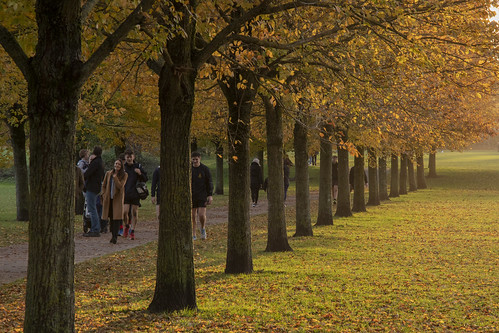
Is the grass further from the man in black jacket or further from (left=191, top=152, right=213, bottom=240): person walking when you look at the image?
the man in black jacket

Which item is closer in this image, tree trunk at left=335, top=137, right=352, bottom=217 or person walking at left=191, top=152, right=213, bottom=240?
person walking at left=191, top=152, right=213, bottom=240

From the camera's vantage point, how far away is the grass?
800 centimetres

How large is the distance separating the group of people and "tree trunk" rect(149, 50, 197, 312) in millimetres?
7743

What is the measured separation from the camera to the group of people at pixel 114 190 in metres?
16.2

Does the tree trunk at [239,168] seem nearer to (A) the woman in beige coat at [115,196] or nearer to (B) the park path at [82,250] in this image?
(B) the park path at [82,250]

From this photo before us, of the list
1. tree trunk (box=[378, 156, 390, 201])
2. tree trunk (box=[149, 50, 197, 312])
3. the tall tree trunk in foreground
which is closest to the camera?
tree trunk (box=[149, 50, 197, 312])

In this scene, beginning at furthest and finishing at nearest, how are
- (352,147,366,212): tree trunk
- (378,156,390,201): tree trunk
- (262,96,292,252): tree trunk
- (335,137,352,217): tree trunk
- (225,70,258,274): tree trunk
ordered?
(378,156,390,201): tree trunk
(352,147,366,212): tree trunk
(335,137,352,217): tree trunk
(262,96,292,252): tree trunk
(225,70,258,274): tree trunk

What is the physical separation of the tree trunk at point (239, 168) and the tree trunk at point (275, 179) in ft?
8.80

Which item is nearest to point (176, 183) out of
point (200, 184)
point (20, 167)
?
point (200, 184)

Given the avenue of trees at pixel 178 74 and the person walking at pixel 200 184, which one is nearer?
the avenue of trees at pixel 178 74

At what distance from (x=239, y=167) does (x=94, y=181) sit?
716 centimetres

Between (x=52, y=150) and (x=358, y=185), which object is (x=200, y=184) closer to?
(x=52, y=150)

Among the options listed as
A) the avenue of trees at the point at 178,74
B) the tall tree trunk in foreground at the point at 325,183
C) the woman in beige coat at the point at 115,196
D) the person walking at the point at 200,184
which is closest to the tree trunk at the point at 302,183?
the avenue of trees at the point at 178,74

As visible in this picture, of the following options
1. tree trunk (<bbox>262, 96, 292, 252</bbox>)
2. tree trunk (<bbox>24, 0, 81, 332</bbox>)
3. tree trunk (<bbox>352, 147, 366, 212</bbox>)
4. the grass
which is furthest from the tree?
tree trunk (<bbox>352, 147, 366, 212</bbox>)
